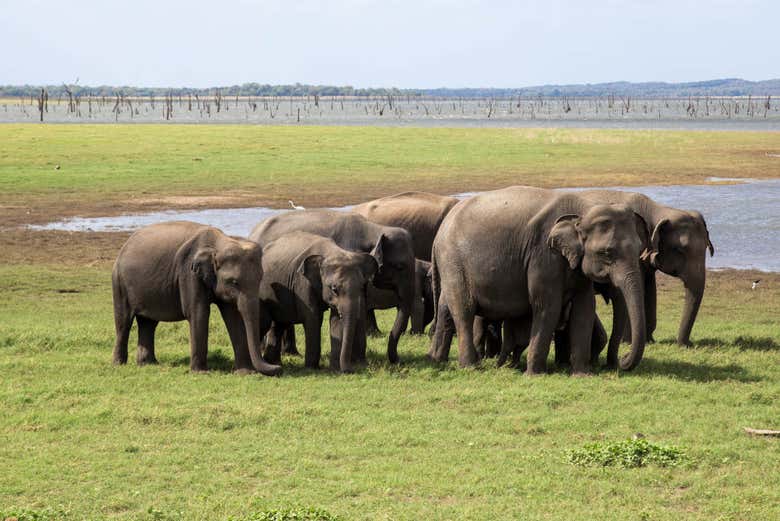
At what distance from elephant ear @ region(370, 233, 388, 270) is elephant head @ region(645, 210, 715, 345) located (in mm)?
3485

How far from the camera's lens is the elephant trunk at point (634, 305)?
12.2 meters

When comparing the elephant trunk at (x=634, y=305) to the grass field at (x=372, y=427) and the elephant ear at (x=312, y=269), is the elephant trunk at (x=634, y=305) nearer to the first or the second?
the grass field at (x=372, y=427)

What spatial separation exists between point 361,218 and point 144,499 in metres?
7.24

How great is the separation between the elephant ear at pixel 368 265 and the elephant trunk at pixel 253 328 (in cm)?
123

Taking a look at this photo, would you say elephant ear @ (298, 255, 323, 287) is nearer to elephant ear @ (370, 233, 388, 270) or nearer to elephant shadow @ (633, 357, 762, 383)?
elephant ear @ (370, 233, 388, 270)

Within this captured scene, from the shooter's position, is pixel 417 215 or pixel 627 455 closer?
pixel 627 455

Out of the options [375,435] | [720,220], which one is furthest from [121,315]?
[720,220]

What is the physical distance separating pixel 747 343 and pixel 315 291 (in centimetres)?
603

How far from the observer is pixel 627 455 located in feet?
31.4

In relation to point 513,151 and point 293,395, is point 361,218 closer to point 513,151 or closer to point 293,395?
point 293,395

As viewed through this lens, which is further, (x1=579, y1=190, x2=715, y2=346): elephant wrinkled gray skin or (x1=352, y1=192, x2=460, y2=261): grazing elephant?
(x1=352, y1=192, x2=460, y2=261): grazing elephant

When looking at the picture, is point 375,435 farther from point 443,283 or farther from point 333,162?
point 333,162

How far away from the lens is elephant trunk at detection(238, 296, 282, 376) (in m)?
12.7

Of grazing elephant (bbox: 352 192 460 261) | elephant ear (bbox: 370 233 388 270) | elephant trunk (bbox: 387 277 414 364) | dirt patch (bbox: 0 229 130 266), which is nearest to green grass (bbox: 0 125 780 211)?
dirt patch (bbox: 0 229 130 266)
